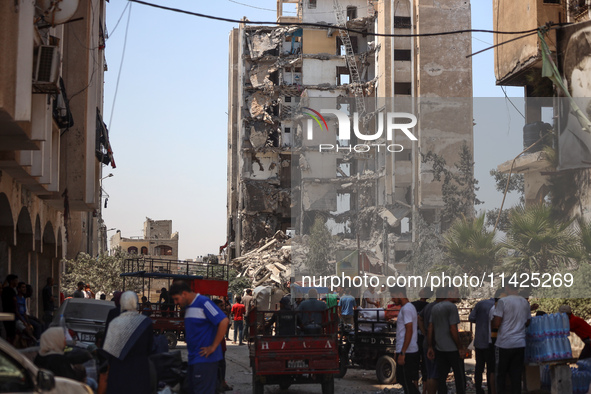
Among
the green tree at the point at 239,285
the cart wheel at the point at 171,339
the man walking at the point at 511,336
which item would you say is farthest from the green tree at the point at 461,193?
the green tree at the point at 239,285

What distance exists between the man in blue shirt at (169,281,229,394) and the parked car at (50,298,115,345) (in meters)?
8.62

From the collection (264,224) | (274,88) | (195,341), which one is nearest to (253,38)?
(274,88)

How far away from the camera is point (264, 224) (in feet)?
258

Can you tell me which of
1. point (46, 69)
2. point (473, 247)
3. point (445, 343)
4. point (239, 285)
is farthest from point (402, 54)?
point (445, 343)

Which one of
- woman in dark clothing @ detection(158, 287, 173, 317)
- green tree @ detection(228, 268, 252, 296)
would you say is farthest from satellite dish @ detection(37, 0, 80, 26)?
green tree @ detection(228, 268, 252, 296)

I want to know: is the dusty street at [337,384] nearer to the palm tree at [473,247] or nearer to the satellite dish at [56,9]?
the palm tree at [473,247]

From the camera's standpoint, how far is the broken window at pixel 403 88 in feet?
196

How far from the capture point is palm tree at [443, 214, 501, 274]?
20906 millimetres

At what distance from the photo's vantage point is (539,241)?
19906 millimetres

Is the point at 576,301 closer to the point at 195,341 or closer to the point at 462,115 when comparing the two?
the point at 195,341

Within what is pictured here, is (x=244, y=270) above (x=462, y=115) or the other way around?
the other way around

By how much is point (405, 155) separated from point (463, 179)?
25.8 m

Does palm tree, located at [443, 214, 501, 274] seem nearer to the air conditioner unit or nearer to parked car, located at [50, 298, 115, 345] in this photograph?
parked car, located at [50, 298, 115, 345]

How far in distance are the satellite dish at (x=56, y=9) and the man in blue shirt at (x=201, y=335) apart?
23.7 feet
